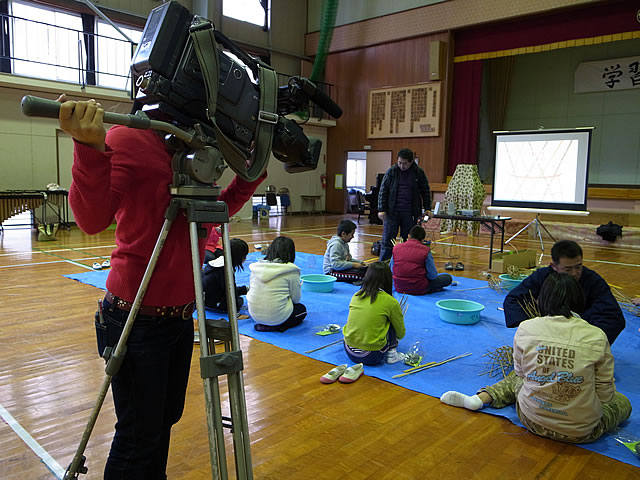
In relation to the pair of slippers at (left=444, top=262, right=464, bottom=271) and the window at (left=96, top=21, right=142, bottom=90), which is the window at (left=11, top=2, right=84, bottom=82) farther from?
the pair of slippers at (left=444, top=262, right=464, bottom=271)

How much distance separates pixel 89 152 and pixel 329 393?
186 cm

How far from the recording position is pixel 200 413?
2.20 metres

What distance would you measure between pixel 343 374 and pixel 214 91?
1.98 metres

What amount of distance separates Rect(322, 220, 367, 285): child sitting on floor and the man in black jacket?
73cm

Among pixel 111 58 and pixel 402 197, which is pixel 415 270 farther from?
pixel 111 58

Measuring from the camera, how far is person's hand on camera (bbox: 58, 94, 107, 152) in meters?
0.83

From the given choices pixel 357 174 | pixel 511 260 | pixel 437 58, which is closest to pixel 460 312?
pixel 511 260

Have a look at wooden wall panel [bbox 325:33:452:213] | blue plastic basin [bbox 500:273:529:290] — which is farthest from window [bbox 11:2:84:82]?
blue plastic basin [bbox 500:273:529:290]

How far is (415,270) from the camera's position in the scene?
14.8 ft

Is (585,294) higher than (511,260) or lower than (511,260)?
higher

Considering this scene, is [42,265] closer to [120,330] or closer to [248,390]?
[248,390]

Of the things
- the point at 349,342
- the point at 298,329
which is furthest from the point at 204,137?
the point at 298,329

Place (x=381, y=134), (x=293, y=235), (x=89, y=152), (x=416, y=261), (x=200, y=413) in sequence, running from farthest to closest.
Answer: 1. (x=381, y=134)
2. (x=293, y=235)
3. (x=416, y=261)
4. (x=200, y=413)
5. (x=89, y=152)

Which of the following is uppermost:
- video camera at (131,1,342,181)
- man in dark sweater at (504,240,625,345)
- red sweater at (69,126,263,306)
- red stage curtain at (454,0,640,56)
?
red stage curtain at (454,0,640,56)
